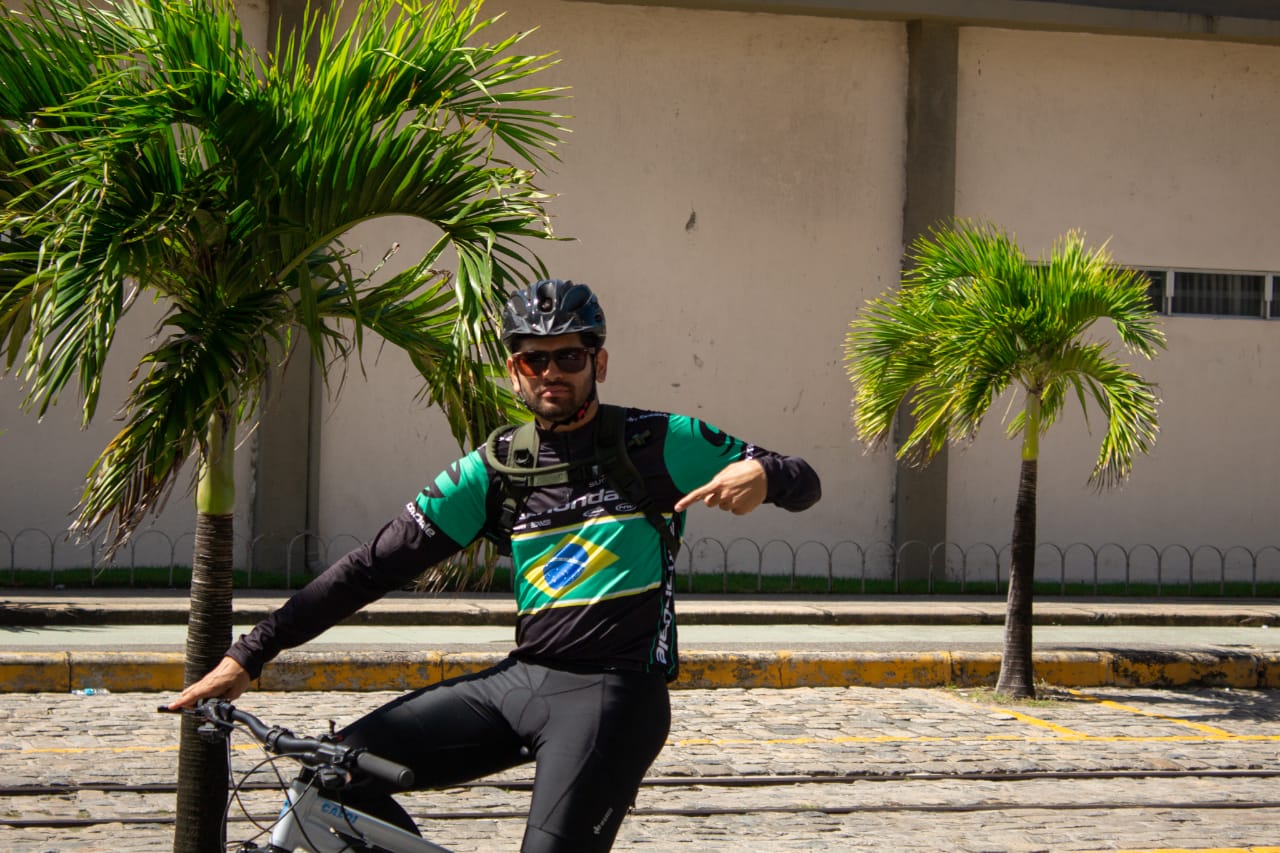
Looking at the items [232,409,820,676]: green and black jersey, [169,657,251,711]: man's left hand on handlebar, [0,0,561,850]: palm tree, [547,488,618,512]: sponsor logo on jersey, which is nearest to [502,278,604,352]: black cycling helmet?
[232,409,820,676]: green and black jersey

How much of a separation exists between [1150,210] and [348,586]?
1713 cm

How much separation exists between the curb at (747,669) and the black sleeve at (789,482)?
6.35 metres

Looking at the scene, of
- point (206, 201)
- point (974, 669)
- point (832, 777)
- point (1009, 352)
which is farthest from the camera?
point (974, 669)

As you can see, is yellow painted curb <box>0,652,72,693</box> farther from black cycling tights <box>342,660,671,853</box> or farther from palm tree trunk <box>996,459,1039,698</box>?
black cycling tights <box>342,660,671,853</box>

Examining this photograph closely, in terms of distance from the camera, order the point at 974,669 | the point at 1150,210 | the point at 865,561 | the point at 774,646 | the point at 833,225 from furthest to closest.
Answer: the point at 1150,210 < the point at 865,561 < the point at 833,225 < the point at 774,646 < the point at 974,669

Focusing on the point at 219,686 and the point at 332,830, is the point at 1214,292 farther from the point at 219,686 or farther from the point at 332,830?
the point at 332,830

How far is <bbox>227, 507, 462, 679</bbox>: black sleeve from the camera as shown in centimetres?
372

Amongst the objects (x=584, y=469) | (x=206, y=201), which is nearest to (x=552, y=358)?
(x=584, y=469)

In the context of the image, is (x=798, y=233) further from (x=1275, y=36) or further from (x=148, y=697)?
(x=148, y=697)

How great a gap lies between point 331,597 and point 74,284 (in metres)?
1.70

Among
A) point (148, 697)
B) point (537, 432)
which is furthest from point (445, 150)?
point (148, 697)

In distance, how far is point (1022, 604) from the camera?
10.7m

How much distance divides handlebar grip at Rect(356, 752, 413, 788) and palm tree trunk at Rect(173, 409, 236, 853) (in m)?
2.26

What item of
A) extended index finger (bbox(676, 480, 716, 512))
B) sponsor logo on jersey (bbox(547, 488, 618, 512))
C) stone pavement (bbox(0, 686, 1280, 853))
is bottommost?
stone pavement (bbox(0, 686, 1280, 853))
